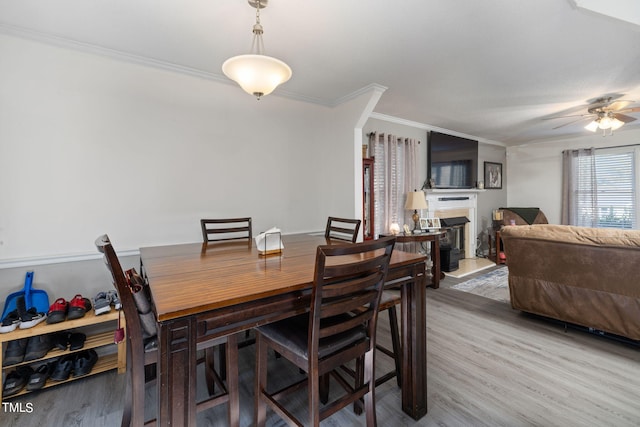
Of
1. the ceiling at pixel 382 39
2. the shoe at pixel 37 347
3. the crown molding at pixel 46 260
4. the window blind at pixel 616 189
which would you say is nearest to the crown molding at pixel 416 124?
the ceiling at pixel 382 39

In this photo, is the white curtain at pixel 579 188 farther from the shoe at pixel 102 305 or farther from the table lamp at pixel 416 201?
the shoe at pixel 102 305

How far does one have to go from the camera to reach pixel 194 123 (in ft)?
8.91

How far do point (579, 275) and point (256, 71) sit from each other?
3.03m

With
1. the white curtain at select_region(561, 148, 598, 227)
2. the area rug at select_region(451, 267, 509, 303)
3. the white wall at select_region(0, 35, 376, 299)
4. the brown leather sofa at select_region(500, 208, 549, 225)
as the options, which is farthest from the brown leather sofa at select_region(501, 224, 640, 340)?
the white curtain at select_region(561, 148, 598, 227)

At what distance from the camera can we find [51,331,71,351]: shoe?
1939 millimetres

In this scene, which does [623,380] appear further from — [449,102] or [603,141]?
[603,141]

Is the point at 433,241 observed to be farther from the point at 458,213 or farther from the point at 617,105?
the point at 617,105

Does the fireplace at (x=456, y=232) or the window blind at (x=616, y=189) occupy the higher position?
the window blind at (x=616, y=189)

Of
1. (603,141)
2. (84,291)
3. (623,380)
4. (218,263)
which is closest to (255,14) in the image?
(218,263)

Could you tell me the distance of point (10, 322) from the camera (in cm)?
180

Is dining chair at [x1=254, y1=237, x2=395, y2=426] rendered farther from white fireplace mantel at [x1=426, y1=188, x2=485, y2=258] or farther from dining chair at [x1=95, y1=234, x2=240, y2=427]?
white fireplace mantel at [x1=426, y1=188, x2=485, y2=258]

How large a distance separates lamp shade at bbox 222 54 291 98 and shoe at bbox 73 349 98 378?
85.7 inches

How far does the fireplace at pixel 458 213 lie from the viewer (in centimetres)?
495

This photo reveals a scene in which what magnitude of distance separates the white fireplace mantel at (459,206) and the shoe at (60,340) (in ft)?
15.3
